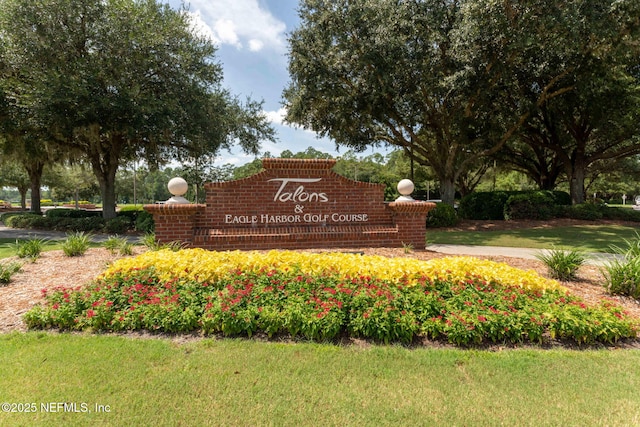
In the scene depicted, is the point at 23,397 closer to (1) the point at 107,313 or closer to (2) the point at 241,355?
(1) the point at 107,313

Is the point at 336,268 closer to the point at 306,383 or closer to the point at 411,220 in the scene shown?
the point at 306,383

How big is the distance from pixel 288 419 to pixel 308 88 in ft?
44.4

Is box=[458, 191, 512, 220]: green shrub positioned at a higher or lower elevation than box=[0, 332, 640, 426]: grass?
higher

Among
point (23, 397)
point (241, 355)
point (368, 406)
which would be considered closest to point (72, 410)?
point (23, 397)

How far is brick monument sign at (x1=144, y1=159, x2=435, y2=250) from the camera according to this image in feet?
22.5

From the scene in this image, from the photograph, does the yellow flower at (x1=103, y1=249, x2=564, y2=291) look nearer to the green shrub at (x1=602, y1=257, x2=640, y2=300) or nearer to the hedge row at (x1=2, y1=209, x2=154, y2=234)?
the green shrub at (x1=602, y1=257, x2=640, y2=300)

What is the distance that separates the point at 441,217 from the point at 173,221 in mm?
10839

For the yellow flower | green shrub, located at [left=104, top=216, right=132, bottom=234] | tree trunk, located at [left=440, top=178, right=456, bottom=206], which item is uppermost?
tree trunk, located at [left=440, top=178, right=456, bottom=206]

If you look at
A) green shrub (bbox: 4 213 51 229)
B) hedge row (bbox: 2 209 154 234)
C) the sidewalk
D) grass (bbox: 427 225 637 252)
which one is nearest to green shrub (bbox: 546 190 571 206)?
grass (bbox: 427 225 637 252)

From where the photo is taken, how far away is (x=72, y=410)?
6.97 feet

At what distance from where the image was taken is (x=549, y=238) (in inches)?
402

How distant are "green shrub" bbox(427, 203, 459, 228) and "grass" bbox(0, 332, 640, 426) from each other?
10.7 meters

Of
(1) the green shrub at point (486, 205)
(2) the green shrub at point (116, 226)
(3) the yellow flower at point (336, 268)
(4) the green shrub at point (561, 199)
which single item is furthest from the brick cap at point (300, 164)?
(4) the green shrub at point (561, 199)

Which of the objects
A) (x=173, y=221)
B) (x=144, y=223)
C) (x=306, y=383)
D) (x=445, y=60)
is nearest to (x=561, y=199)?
(x=445, y=60)
